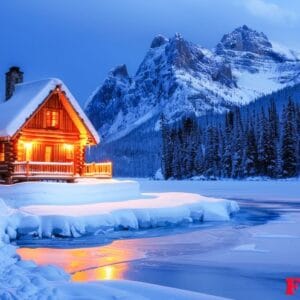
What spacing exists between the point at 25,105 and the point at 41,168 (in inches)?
155

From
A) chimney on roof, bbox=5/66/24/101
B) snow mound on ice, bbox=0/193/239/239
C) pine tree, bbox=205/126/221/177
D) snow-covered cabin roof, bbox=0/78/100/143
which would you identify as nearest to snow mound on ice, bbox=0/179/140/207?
snow mound on ice, bbox=0/193/239/239

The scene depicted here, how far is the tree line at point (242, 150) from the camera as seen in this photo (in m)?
83.1

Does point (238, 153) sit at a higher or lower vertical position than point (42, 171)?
higher

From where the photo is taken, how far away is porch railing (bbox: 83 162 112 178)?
33531 millimetres

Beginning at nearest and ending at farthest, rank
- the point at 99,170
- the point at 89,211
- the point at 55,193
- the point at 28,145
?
the point at 89,211
the point at 55,193
the point at 28,145
the point at 99,170

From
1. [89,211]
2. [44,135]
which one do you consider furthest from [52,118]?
[89,211]

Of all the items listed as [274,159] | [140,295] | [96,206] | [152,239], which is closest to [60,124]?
[96,206]

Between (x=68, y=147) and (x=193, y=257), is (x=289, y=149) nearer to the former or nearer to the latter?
(x=68, y=147)

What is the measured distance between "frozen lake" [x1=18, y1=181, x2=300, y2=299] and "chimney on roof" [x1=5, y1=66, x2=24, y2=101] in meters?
19.3

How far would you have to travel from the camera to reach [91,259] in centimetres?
1442

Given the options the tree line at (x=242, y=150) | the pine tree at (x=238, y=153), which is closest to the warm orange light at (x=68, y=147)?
the tree line at (x=242, y=150)

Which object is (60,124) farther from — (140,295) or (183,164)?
(183,164)

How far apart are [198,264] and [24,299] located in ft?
20.6

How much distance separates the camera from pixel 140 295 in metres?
9.14
